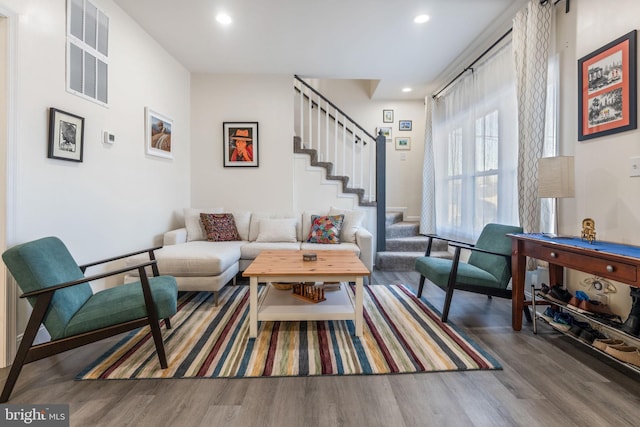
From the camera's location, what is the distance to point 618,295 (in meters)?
2.00

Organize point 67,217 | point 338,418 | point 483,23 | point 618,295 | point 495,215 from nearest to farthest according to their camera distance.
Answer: point 338,418 < point 618,295 < point 67,217 < point 483,23 < point 495,215

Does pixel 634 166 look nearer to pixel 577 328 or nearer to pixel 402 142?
pixel 577 328

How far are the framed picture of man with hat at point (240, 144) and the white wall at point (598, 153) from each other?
3.62 metres

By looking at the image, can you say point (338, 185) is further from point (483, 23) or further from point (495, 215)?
point (483, 23)

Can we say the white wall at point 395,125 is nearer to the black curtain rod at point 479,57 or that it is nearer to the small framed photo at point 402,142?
the small framed photo at point 402,142

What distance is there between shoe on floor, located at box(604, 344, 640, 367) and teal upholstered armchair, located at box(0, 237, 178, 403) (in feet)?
8.81

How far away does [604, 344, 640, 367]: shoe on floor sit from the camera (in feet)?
5.40

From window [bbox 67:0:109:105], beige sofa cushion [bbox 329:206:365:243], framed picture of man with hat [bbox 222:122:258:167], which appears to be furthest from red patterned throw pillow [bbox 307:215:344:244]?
window [bbox 67:0:109:105]

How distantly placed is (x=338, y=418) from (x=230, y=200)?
3602 mm

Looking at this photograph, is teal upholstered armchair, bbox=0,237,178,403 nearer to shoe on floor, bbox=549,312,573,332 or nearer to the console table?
the console table

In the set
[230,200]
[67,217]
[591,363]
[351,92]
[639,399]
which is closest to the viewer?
[639,399]

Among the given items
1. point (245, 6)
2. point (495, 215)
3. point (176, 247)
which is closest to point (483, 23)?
point (495, 215)

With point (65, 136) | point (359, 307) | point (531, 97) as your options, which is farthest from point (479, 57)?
point (65, 136)
